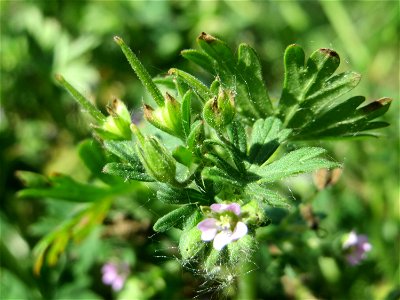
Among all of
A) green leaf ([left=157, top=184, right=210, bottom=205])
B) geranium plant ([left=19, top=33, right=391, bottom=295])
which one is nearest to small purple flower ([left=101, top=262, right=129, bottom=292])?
geranium plant ([left=19, top=33, right=391, bottom=295])

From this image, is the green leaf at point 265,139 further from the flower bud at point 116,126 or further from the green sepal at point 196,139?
the flower bud at point 116,126

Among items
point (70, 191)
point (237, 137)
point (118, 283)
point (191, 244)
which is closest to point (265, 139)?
point (237, 137)

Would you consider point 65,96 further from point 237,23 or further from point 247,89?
point 247,89

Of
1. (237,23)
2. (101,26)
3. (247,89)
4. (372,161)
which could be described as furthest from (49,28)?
(247,89)

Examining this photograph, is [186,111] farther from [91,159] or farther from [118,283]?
[118,283]

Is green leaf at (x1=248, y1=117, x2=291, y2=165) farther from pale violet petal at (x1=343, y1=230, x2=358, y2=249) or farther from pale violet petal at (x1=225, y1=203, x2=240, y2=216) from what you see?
pale violet petal at (x1=343, y1=230, x2=358, y2=249)

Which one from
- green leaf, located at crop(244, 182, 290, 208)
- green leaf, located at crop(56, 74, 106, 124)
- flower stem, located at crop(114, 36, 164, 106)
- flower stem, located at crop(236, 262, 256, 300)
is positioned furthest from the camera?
flower stem, located at crop(236, 262, 256, 300)

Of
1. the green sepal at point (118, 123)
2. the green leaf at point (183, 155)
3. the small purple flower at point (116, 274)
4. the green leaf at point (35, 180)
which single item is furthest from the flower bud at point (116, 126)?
the small purple flower at point (116, 274)
